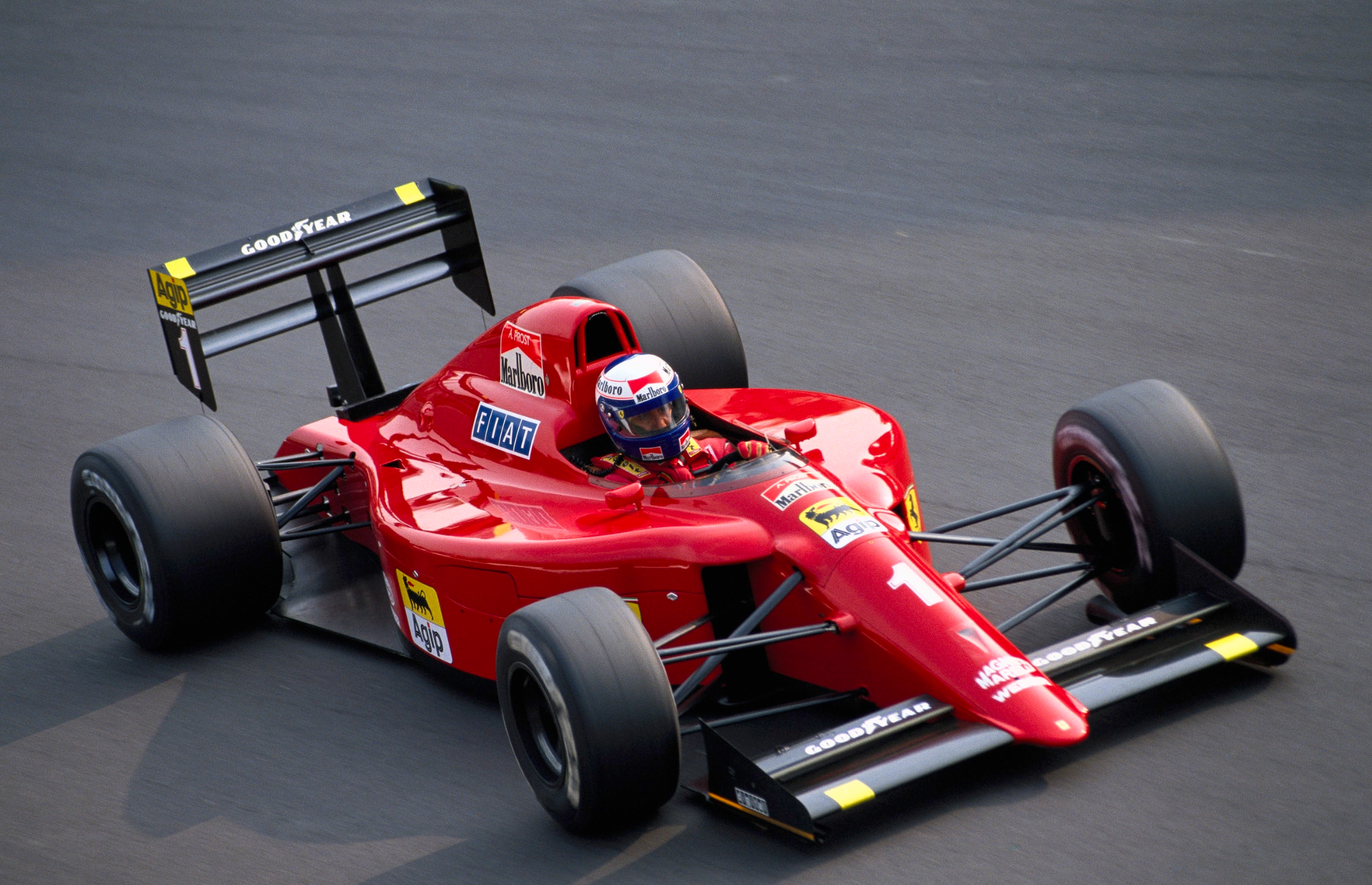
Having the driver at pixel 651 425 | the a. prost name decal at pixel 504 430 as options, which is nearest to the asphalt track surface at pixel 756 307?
the a. prost name decal at pixel 504 430

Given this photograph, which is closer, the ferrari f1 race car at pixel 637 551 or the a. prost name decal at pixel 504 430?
the ferrari f1 race car at pixel 637 551

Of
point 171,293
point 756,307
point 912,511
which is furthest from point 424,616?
point 756,307

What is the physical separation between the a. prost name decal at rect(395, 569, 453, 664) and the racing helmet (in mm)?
929

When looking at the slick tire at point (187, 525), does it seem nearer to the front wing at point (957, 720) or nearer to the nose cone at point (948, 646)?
the front wing at point (957, 720)

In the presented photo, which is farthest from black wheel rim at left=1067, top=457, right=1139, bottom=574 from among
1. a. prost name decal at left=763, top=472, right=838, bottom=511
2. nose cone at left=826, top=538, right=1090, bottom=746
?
a. prost name decal at left=763, top=472, right=838, bottom=511

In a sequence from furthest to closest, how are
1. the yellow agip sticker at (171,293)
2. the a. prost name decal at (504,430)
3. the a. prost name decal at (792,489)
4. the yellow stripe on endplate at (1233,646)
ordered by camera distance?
the yellow agip sticker at (171,293) → the a. prost name decal at (504,430) → the a. prost name decal at (792,489) → the yellow stripe on endplate at (1233,646)

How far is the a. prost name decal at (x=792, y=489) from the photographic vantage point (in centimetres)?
544

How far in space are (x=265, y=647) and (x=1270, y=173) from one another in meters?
7.88

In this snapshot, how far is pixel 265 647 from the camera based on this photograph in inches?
259

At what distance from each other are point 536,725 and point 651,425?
122 cm

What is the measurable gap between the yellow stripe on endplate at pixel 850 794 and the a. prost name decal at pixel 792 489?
3.63ft

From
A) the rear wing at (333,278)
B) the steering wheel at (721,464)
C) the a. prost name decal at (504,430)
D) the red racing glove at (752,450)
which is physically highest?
the rear wing at (333,278)

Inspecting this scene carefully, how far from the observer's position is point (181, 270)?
694cm

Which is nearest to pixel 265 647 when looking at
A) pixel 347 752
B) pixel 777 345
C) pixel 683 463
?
pixel 347 752
